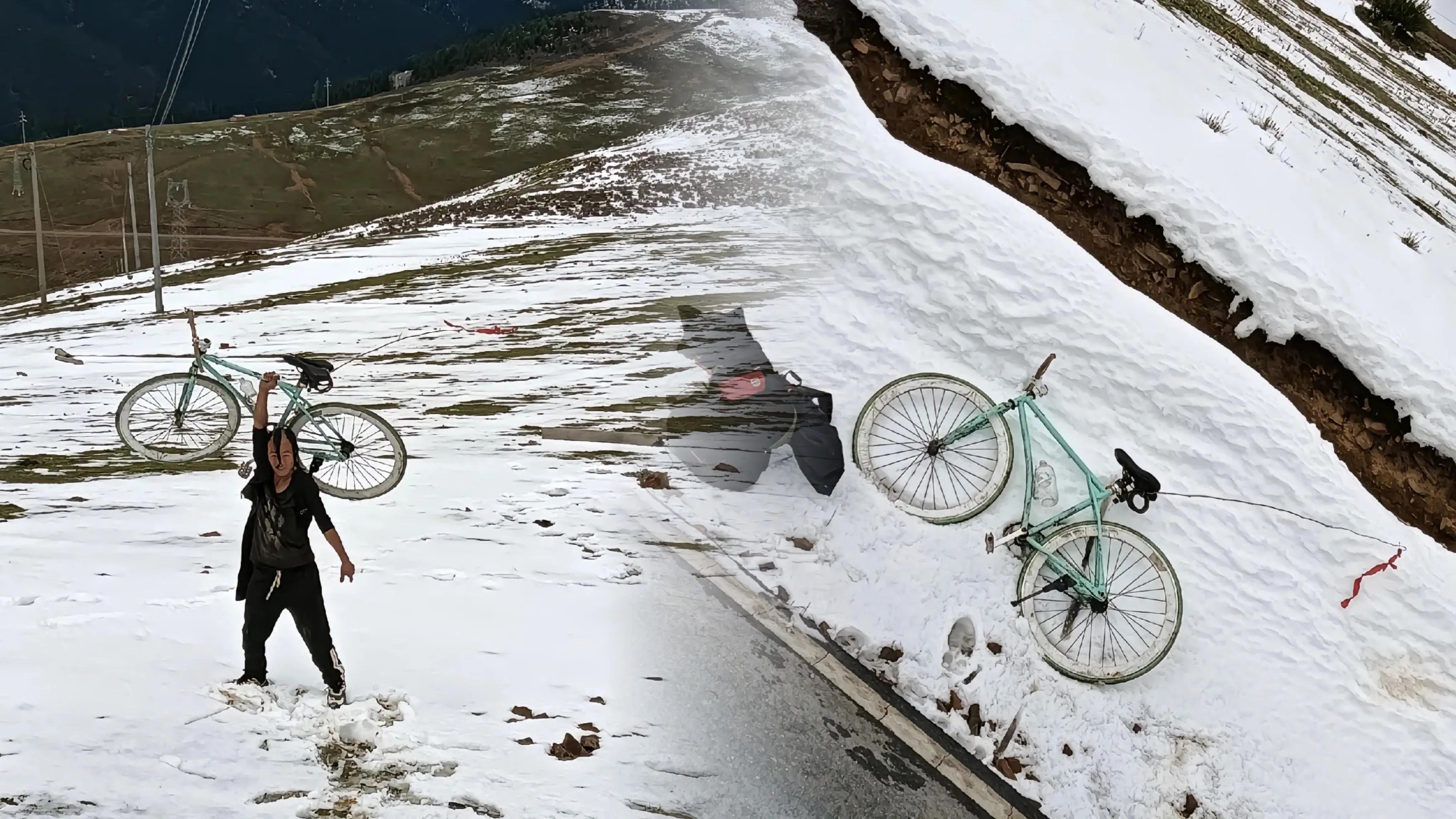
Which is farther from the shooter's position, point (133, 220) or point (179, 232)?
point (179, 232)

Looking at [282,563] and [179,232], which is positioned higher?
[282,563]

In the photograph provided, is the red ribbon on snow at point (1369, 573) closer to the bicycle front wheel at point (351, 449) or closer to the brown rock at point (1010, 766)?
the brown rock at point (1010, 766)

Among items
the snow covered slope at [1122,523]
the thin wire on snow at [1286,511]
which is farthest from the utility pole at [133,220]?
the thin wire on snow at [1286,511]

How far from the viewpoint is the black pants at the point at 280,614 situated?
15.8 ft

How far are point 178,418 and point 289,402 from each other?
42.7 inches

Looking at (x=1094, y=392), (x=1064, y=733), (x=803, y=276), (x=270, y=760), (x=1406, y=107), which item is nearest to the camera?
(x=270, y=760)

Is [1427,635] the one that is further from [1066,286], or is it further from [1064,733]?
[1066,286]

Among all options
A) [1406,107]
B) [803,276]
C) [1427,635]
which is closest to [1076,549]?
[1427,635]

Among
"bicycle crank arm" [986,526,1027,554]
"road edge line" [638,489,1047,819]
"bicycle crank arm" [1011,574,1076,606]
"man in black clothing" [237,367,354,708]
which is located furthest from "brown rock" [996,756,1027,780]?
"man in black clothing" [237,367,354,708]

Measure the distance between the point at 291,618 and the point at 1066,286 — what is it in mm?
7194

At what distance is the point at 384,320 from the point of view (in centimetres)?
762

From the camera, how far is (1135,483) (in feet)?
20.0

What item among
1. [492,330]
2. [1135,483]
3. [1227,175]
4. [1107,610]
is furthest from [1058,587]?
[492,330]

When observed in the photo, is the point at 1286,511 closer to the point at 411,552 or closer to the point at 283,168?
the point at 411,552
